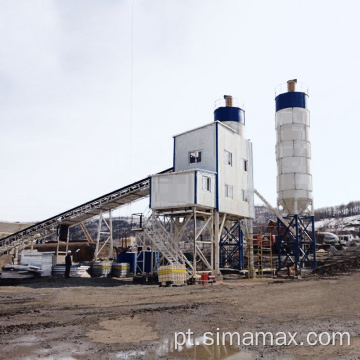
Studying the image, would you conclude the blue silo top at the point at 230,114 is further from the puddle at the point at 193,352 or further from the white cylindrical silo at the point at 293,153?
the puddle at the point at 193,352

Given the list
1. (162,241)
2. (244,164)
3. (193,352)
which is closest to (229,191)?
(244,164)

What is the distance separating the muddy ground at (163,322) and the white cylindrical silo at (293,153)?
16.6 metres

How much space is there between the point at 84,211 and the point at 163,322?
2570cm

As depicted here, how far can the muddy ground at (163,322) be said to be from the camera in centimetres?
753

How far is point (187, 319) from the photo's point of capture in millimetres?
10930

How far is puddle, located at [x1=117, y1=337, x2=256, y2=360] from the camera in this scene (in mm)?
7285

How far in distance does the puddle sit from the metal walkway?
2409 cm

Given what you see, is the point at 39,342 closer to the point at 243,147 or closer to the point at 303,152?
the point at 243,147

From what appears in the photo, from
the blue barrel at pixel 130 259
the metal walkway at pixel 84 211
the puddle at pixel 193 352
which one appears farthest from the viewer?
the blue barrel at pixel 130 259

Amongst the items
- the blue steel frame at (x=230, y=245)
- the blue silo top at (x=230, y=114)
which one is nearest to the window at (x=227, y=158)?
the blue silo top at (x=230, y=114)

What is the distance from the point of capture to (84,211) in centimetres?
3506

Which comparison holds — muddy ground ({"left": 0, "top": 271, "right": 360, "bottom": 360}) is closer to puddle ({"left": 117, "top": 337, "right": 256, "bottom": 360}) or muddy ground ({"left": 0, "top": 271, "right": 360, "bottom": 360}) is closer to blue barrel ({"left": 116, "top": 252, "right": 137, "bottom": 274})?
puddle ({"left": 117, "top": 337, "right": 256, "bottom": 360})

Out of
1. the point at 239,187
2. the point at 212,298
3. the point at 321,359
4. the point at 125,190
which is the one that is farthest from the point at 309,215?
the point at 321,359

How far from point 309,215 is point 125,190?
14552mm
